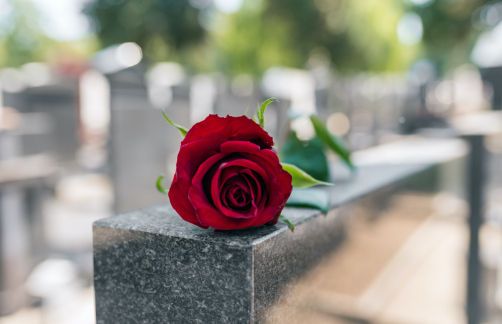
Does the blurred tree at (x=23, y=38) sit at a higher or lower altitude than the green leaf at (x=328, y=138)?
higher

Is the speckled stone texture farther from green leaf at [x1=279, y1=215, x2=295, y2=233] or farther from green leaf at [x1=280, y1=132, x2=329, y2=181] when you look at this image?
green leaf at [x1=280, y1=132, x2=329, y2=181]

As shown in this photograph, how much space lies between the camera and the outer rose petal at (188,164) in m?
0.78

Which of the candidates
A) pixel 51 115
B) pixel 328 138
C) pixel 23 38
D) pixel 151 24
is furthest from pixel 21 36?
pixel 328 138

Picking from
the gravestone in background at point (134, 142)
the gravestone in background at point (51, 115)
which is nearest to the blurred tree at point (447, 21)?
the gravestone in background at point (134, 142)

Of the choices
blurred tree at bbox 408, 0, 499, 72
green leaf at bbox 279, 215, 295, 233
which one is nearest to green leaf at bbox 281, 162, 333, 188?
green leaf at bbox 279, 215, 295, 233

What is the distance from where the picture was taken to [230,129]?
0.81m

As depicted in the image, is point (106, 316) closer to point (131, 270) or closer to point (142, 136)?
point (131, 270)

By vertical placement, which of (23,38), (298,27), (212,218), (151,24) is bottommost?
(212,218)

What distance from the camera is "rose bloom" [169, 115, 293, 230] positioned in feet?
2.52

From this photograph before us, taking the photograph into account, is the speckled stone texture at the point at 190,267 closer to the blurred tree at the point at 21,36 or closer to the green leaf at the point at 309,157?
the green leaf at the point at 309,157

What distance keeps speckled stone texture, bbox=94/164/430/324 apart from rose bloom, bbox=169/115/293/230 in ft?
0.20

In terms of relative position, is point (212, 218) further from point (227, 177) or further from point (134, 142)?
point (134, 142)

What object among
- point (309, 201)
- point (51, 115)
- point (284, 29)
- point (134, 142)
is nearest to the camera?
point (309, 201)

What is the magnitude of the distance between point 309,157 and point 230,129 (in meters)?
0.68
